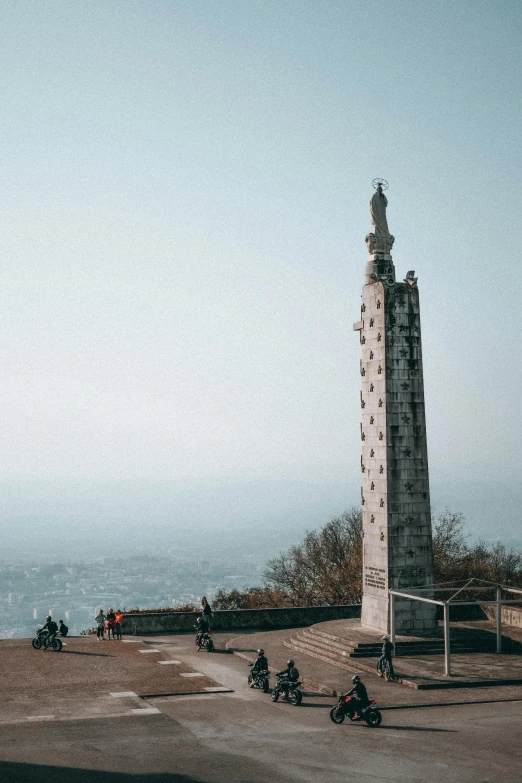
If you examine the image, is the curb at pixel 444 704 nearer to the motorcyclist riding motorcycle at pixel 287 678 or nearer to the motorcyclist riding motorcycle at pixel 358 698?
the motorcyclist riding motorcycle at pixel 358 698

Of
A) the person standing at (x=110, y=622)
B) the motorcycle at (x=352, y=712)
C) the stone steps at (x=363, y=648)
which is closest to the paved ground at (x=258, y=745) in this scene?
the motorcycle at (x=352, y=712)

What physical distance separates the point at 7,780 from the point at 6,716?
6973 mm

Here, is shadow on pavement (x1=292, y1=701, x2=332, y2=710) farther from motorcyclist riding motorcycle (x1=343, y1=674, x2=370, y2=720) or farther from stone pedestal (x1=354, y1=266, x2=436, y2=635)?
stone pedestal (x1=354, y1=266, x2=436, y2=635)

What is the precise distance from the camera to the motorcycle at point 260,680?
32438 millimetres

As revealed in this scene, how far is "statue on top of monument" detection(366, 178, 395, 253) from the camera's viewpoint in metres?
43.4

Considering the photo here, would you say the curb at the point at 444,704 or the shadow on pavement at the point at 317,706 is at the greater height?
the curb at the point at 444,704

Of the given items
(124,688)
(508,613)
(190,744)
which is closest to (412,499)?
(508,613)

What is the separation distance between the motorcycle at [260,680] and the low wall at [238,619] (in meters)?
14.4

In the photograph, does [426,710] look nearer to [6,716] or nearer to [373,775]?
[373,775]

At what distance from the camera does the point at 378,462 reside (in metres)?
41.1

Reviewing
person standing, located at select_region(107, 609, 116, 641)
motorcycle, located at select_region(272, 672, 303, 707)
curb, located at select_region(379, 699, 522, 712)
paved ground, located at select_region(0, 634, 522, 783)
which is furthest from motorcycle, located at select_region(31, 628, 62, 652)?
curb, located at select_region(379, 699, 522, 712)

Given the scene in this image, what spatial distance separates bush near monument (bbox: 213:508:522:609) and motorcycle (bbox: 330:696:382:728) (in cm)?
2973

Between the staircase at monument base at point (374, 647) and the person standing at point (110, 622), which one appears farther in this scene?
the person standing at point (110, 622)

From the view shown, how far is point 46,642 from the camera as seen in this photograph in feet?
132
